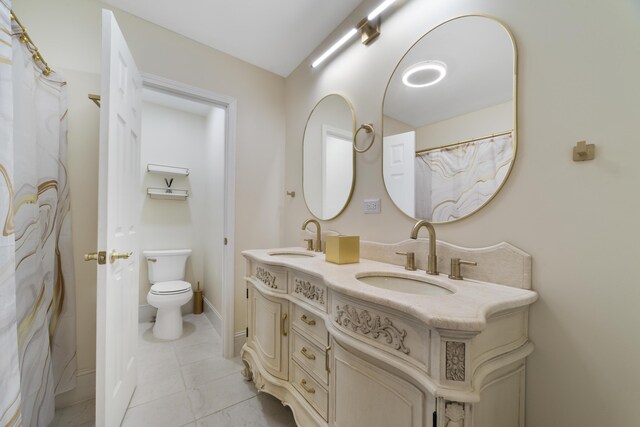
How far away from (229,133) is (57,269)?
1.38 meters

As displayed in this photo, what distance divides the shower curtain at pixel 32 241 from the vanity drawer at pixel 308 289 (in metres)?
0.93

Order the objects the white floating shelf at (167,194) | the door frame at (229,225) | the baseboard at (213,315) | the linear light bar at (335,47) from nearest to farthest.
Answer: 1. the linear light bar at (335,47)
2. the door frame at (229,225)
3. the baseboard at (213,315)
4. the white floating shelf at (167,194)

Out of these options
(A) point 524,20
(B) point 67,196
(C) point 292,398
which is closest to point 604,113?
(A) point 524,20

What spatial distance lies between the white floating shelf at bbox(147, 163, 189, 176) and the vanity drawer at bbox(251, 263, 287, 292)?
1930 millimetres

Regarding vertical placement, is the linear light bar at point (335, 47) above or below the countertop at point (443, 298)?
above

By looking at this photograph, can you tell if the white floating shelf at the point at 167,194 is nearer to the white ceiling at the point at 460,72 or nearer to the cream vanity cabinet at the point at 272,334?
the cream vanity cabinet at the point at 272,334

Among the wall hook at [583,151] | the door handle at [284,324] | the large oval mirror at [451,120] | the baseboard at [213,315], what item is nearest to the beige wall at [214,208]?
the baseboard at [213,315]

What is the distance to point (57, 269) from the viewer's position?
52.7 inches

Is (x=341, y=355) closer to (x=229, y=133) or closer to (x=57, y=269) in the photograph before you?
(x=57, y=269)

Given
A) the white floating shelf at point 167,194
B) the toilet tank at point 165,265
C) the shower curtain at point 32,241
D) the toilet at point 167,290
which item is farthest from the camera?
the white floating shelf at point 167,194

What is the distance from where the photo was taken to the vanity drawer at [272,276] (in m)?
1.27

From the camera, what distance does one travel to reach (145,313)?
8.50 ft

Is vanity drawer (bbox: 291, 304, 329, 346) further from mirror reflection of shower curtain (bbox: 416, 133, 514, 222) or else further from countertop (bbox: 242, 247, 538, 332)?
mirror reflection of shower curtain (bbox: 416, 133, 514, 222)

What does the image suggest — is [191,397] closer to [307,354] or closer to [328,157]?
[307,354]
